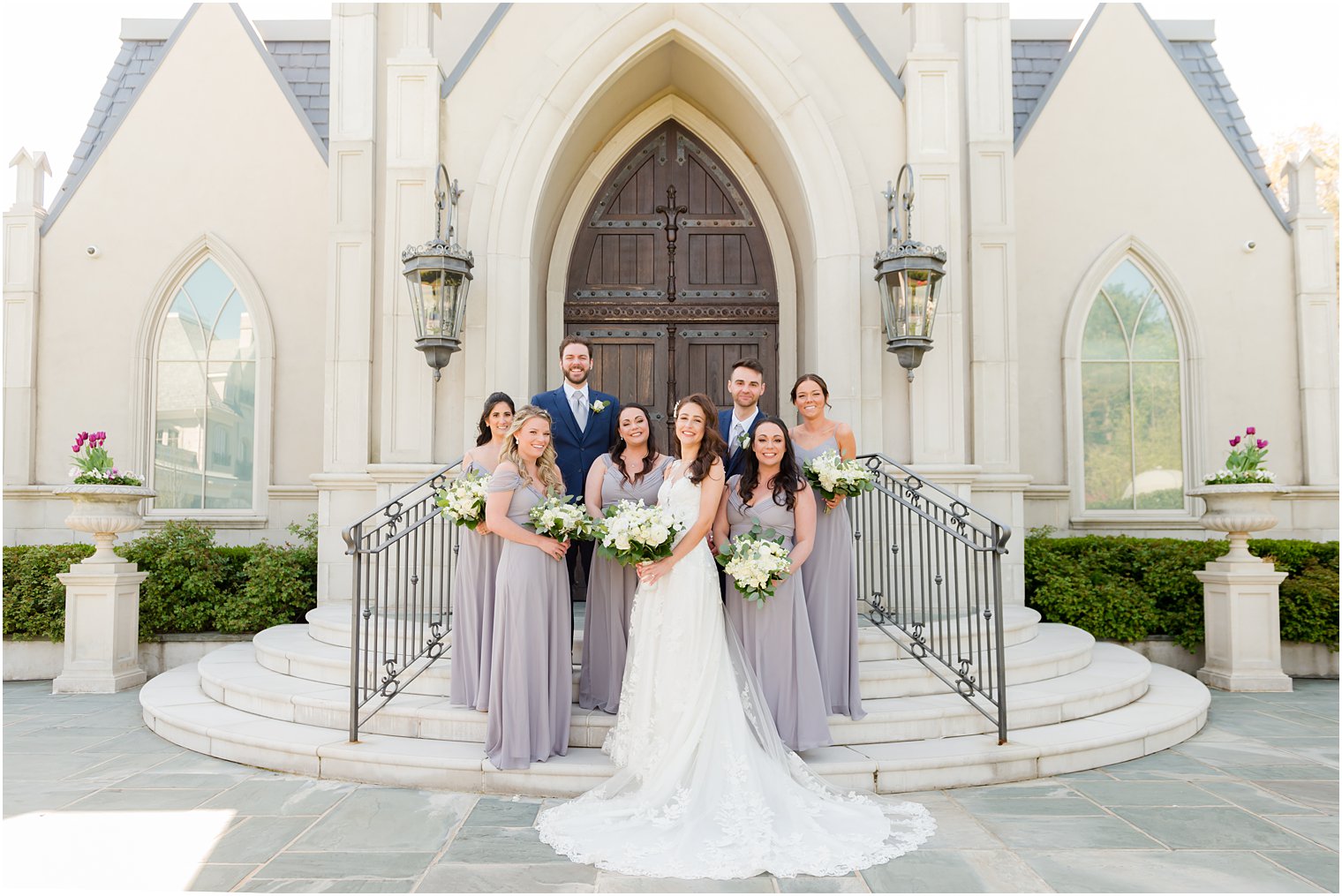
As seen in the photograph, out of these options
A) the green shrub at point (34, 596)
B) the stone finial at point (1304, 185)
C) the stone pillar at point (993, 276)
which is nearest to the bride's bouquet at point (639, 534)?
the stone pillar at point (993, 276)

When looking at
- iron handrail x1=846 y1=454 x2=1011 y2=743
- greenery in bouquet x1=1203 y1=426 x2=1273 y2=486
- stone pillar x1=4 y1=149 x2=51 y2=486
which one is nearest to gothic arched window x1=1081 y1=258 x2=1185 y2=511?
greenery in bouquet x1=1203 y1=426 x2=1273 y2=486

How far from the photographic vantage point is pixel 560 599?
5113 millimetres

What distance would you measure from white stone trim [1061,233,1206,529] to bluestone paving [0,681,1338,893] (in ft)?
15.3

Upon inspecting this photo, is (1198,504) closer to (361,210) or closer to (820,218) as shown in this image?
(820,218)

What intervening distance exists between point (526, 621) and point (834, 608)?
194 centimetres

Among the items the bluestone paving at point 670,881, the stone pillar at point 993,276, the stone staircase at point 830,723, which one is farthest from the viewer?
the stone pillar at point 993,276

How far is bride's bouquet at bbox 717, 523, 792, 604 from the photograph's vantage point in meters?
4.70

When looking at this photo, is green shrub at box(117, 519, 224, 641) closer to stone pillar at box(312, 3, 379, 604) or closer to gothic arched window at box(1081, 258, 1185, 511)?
stone pillar at box(312, 3, 379, 604)

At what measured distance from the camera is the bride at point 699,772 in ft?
12.8

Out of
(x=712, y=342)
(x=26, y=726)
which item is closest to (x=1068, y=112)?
(x=712, y=342)

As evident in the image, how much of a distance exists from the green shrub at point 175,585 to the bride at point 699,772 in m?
5.56

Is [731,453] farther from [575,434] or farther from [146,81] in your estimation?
[146,81]

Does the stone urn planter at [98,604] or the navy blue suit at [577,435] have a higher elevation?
the navy blue suit at [577,435]

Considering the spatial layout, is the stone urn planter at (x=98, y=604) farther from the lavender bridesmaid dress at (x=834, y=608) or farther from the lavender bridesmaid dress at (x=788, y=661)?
the lavender bridesmaid dress at (x=834, y=608)
